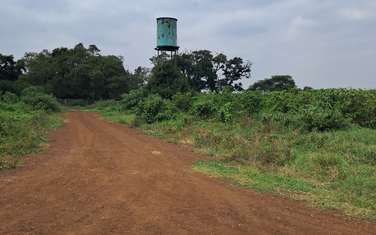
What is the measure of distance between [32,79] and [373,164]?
63.7 metres

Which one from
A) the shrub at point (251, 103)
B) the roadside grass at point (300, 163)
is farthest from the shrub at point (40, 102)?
the roadside grass at point (300, 163)

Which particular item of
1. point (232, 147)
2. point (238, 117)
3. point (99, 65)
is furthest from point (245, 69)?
point (232, 147)

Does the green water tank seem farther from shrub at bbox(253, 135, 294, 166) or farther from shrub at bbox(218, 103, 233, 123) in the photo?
shrub at bbox(253, 135, 294, 166)

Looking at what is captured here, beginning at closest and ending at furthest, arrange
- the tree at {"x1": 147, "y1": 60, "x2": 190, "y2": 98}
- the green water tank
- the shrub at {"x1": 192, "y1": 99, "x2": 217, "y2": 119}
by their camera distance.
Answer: the shrub at {"x1": 192, "y1": 99, "x2": 217, "y2": 119} → the tree at {"x1": 147, "y1": 60, "x2": 190, "y2": 98} → the green water tank

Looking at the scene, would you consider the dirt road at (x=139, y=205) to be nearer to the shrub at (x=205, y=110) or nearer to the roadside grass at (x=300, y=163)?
the roadside grass at (x=300, y=163)

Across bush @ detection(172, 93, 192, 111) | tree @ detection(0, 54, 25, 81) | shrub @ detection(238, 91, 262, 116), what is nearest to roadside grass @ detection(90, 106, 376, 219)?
shrub @ detection(238, 91, 262, 116)

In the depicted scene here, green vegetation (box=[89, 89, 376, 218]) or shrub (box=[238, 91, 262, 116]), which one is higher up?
shrub (box=[238, 91, 262, 116])

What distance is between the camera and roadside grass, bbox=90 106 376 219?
8945 mm

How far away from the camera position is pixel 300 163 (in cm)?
1195

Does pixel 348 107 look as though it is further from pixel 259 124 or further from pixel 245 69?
pixel 245 69

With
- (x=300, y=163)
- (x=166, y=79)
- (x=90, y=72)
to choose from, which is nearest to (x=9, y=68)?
(x=90, y=72)

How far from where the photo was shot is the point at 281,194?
9.00 m

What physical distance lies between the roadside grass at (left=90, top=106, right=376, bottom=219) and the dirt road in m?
0.72

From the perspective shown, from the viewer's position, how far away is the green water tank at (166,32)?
134ft
